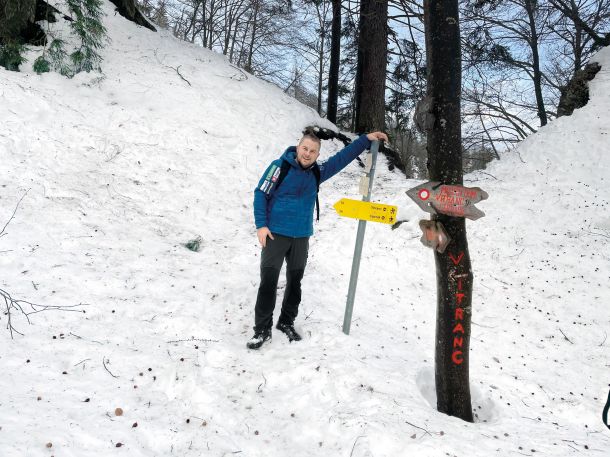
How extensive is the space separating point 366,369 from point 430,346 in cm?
131

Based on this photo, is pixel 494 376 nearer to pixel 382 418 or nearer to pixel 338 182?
pixel 382 418

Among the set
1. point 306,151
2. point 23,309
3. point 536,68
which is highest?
point 536,68

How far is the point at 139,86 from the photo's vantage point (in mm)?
9102

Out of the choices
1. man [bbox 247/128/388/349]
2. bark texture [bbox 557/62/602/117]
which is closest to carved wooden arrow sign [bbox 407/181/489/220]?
man [bbox 247/128/388/349]

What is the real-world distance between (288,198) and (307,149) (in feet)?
1.62

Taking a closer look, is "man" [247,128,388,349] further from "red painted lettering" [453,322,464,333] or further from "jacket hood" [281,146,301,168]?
"red painted lettering" [453,322,464,333]

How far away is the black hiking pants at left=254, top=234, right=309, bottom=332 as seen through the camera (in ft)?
12.7

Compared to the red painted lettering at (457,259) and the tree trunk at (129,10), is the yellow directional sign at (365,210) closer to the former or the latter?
the red painted lettering at (457,259)

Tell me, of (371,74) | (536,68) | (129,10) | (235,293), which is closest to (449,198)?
(235,293)

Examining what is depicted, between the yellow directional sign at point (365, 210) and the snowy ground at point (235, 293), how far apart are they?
1337mm

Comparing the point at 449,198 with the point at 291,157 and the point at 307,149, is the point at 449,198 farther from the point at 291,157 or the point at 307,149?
the point at 291,157

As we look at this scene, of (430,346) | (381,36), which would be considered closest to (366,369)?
(430,346)

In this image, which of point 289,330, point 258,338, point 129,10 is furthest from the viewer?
point 129,10

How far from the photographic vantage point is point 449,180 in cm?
312
